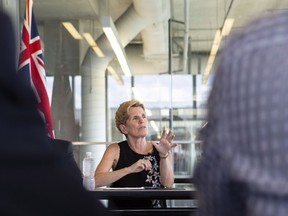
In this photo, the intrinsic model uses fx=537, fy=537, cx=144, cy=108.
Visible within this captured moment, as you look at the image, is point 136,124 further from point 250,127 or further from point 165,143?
point 250,127

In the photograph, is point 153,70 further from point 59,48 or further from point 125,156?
point 125,156

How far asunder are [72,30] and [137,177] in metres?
4.44

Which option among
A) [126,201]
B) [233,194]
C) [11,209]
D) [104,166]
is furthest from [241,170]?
[104,166]

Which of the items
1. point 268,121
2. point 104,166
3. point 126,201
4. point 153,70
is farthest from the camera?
point 153,70

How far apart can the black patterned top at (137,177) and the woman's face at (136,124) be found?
0.09 meters

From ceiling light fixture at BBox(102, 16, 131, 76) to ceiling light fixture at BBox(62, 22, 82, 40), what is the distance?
0.37 m

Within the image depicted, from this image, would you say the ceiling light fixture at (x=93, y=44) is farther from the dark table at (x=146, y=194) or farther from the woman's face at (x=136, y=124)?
the dark table at (x=146, y=194)

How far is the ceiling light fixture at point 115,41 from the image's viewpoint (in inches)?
274

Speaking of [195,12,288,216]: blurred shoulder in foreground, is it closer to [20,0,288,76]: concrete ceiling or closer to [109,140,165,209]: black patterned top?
[109,140,165,209]: black patterned top

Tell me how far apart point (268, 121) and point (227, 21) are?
6756 mm

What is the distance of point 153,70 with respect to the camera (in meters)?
6.95

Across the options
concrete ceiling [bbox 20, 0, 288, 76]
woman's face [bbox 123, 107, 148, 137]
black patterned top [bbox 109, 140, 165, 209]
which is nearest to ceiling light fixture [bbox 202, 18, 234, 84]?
concrete ceiling [bbox 20, 0, 288, 76]

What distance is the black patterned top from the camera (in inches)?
117

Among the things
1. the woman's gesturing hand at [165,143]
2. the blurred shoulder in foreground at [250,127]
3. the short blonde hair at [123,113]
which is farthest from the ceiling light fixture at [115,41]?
the blurred shoulder in foreground at [250,127]
